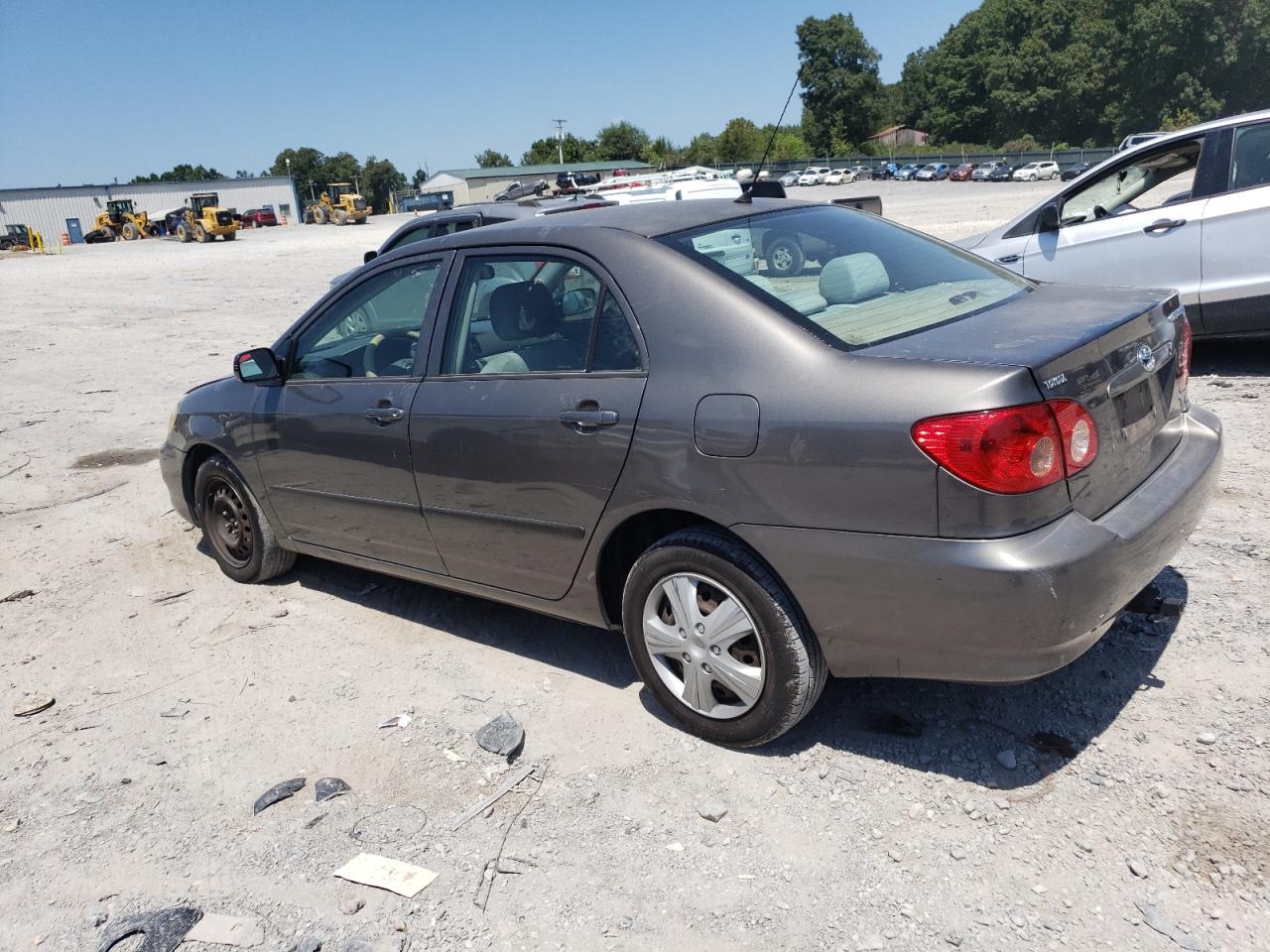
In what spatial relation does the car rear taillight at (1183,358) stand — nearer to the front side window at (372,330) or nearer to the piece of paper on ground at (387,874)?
the front side window at (372,330)

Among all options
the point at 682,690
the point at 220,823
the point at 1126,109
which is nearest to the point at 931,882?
the point at 682,690

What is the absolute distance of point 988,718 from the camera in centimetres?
342

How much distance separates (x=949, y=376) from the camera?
8.88ft

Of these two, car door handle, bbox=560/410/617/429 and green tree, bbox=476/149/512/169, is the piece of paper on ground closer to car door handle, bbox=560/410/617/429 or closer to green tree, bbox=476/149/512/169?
car door handle, bbox=560/410/617/429

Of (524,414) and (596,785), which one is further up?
(524,414)

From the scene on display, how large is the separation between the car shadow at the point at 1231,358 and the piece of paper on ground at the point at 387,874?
22.0ft

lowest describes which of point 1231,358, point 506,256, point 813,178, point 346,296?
point 1231,358

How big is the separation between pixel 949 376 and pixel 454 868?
1949 mm

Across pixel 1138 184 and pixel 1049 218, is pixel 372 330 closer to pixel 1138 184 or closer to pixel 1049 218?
pixel 1049 218

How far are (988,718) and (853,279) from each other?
5.04 ft

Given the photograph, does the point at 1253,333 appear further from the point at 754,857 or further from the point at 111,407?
the point at 111,407

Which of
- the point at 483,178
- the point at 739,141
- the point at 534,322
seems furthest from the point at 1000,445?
the point at 483,178

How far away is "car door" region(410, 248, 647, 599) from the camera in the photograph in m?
3.39

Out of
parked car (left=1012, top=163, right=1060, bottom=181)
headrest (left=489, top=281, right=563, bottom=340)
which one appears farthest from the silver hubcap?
parked car (left=1012, top=163, right=1060, bottom=181)
